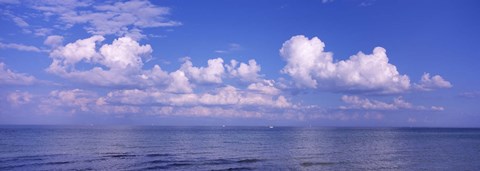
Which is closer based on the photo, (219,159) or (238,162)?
(238,162)

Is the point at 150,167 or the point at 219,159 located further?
the point at 219,159

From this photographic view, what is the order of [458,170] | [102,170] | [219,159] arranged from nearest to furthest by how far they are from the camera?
[102,170] → [458,170] → [219,159]

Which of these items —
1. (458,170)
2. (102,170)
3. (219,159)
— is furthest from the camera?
(219,159)

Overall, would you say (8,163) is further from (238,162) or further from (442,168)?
(442,168)

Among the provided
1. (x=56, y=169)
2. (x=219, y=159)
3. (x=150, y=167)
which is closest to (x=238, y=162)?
(x=219, y=159)

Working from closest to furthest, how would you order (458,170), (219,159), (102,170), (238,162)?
(102,170)
(458,170)
(238,162)
(219,159)

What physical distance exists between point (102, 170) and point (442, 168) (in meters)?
43.0

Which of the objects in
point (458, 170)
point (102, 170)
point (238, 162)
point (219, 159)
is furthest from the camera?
point (219, 159)

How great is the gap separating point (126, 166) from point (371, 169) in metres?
31.4

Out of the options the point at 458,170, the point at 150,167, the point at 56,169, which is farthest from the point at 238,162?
the point at 458,170

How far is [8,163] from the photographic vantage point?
54875 mm

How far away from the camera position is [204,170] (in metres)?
51.1

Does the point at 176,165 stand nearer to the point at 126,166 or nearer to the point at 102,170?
the point at 126,166

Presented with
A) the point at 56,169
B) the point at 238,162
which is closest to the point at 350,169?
the point at 238,162
